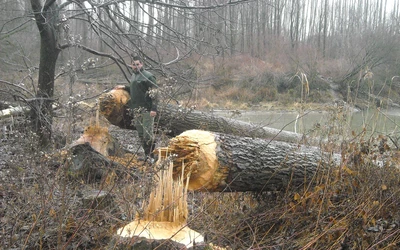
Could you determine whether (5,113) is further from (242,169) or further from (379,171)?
(379,171)

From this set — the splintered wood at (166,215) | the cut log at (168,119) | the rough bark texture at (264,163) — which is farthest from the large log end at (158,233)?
the cut log at (168,119)

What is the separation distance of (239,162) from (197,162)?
45 centimetres

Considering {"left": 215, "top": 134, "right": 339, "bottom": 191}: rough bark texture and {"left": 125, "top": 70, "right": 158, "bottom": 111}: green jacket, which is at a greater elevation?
{"left": 125, "top": 70, "right": 158, "bottom": 111}: green jacket

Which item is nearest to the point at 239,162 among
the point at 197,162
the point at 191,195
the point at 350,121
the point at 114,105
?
the point at 197,162

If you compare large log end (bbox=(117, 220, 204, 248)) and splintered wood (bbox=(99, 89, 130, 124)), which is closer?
large log end (bbox=(117, 220, 204, 248))

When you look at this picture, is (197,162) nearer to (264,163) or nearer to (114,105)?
(264,163)

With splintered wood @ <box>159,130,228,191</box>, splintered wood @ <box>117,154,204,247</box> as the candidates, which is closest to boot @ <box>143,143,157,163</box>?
splintered wood @ <box>159,130,228,191</box>

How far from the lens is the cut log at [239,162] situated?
3.68 metres

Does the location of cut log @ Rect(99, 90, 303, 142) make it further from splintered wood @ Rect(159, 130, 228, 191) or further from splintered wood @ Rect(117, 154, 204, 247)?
splintered wood @ Rect(117, 154, 204, 247)

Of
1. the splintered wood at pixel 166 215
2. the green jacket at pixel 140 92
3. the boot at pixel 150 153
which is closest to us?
the splintered wood at pixel 166 215

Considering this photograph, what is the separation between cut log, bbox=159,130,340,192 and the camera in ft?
12.1

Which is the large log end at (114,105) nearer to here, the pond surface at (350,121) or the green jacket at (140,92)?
the green jacket at (140,92)

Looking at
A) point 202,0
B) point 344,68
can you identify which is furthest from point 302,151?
point 344,68

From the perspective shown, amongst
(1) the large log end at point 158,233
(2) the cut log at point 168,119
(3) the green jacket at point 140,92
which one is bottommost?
(1) the large log end at point 158,233
